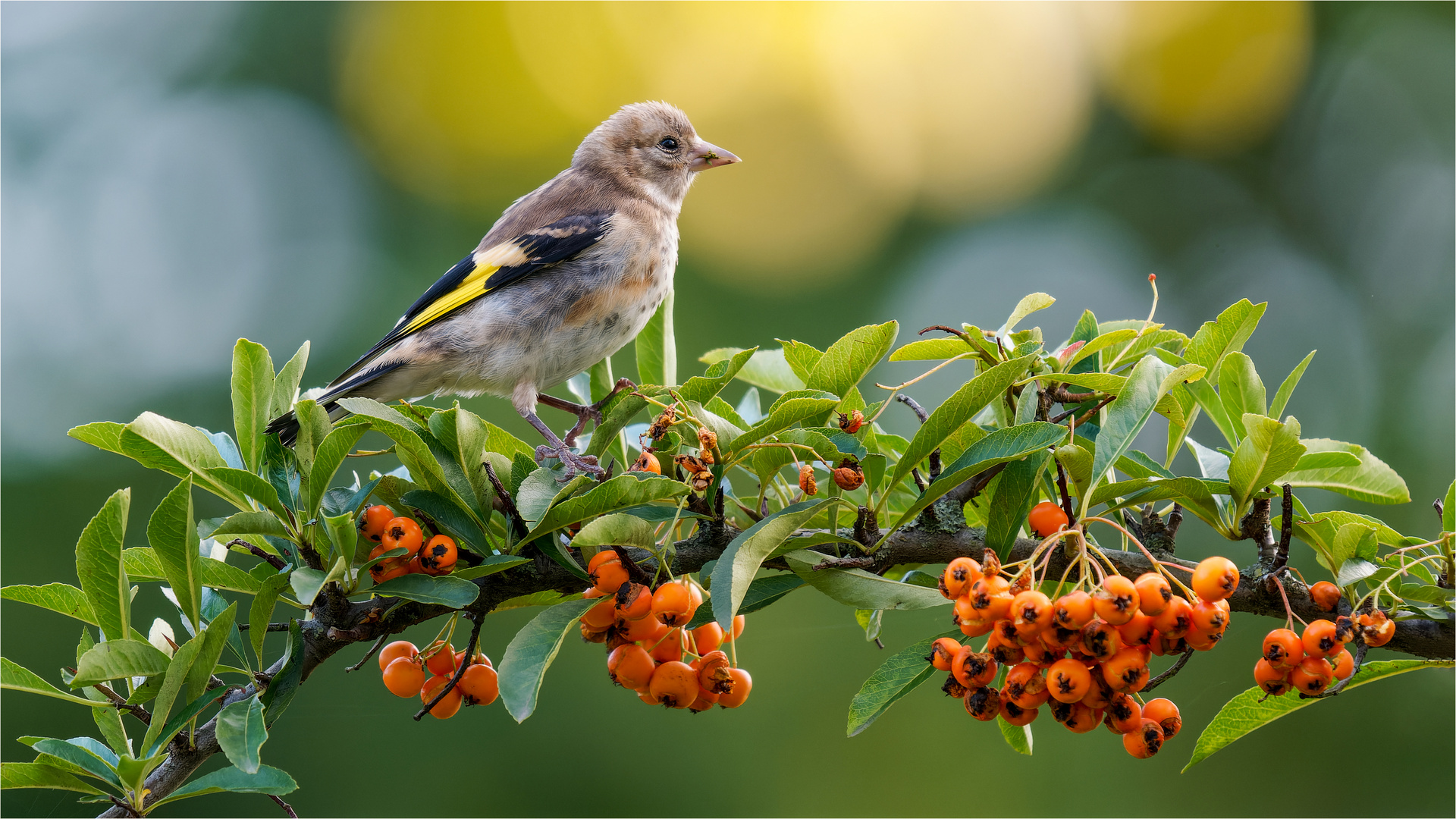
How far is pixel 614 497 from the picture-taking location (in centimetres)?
144

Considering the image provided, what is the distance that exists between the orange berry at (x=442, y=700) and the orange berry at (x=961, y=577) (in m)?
0.91

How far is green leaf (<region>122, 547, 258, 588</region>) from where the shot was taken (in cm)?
163

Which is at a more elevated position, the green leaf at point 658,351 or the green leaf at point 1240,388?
the green leaf at point 1240,388

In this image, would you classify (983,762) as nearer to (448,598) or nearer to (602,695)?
(602,695)

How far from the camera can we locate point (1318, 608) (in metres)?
1.51

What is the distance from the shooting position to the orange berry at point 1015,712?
4.56 feet

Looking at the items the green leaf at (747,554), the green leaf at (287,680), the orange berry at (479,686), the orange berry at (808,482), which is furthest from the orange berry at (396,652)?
the orange berry at (808,482)

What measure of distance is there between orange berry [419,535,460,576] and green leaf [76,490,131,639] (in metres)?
0.43

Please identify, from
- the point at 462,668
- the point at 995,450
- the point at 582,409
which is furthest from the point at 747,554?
the point at 582,409

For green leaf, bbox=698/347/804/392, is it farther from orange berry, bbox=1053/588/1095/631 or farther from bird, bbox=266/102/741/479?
orange berry, bbox=1053/588/1095/631

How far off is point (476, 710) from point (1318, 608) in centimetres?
410

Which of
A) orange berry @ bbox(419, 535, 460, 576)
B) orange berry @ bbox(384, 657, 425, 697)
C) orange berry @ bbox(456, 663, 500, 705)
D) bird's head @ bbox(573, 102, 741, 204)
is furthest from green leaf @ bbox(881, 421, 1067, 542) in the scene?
bird's head @ bbox(573, 102, 741, 204)

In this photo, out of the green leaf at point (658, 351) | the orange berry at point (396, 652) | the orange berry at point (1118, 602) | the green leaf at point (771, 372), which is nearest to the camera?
the orange berry at point (1118, 602)

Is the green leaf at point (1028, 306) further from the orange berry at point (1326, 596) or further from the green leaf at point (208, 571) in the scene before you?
the green leaf at point (208, 571)
